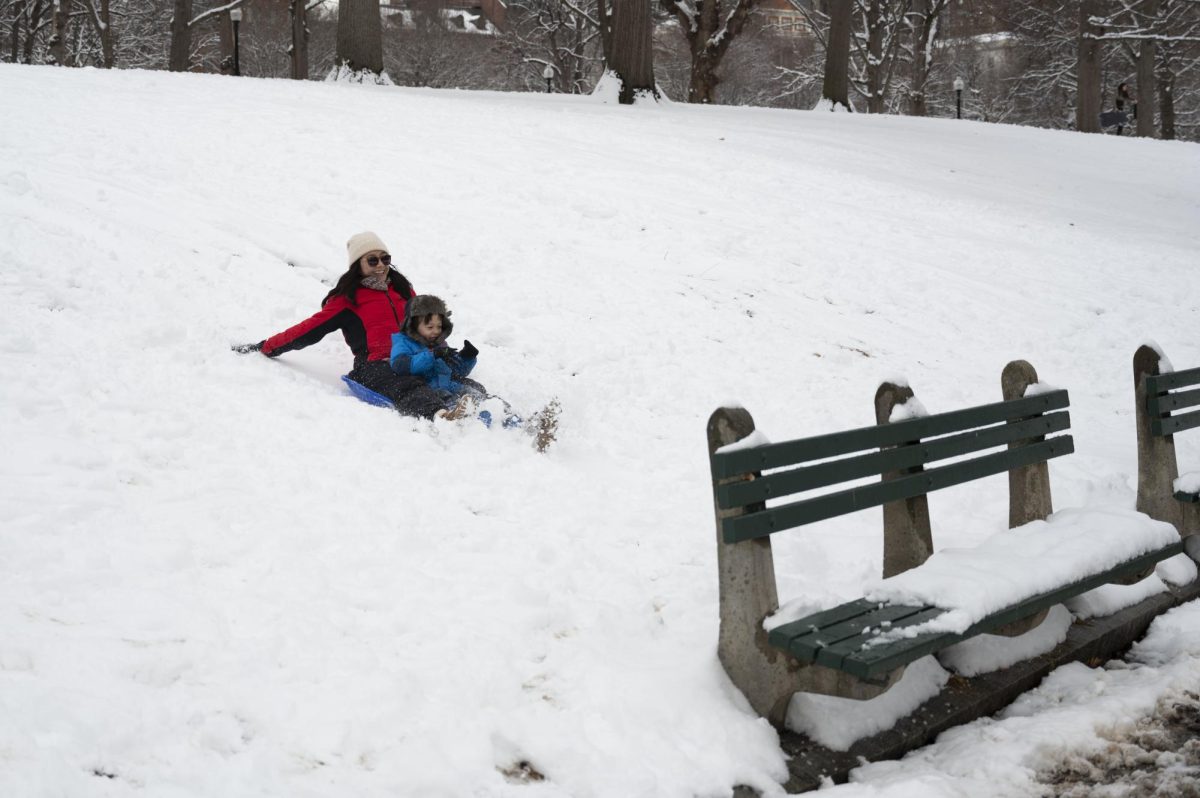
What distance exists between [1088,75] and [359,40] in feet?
61.7

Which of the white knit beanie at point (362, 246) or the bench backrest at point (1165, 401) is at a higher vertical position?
the white knit beanie at point (362, 246)

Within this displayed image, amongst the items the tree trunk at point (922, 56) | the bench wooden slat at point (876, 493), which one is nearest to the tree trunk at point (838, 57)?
the tree trunk at point (922, 56)

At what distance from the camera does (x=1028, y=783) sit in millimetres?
3439

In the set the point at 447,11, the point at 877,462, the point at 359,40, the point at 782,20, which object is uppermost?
the point at 782,20

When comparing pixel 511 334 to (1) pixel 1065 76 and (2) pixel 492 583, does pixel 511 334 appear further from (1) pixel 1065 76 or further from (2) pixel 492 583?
(1) pixel 1065 76

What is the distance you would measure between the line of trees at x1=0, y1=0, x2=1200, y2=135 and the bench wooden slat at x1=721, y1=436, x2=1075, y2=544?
1512cm

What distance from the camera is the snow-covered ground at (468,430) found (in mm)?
3387

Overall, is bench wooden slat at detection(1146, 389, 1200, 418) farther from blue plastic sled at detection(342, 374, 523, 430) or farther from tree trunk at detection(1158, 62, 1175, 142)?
tree trunk at detection(1158, 62, 1175, 142)

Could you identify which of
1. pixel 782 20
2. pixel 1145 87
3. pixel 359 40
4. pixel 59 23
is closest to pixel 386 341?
pixel 359 40

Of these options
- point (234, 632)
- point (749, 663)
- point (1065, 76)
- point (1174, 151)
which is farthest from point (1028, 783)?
point (1065, 76)

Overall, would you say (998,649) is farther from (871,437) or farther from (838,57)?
(838,57)

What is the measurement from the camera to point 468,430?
602 centimetres

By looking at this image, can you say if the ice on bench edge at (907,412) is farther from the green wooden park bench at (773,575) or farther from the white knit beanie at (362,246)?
the white knit beanie at (362,246)

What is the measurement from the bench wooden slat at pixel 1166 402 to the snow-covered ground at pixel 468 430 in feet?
2.47
